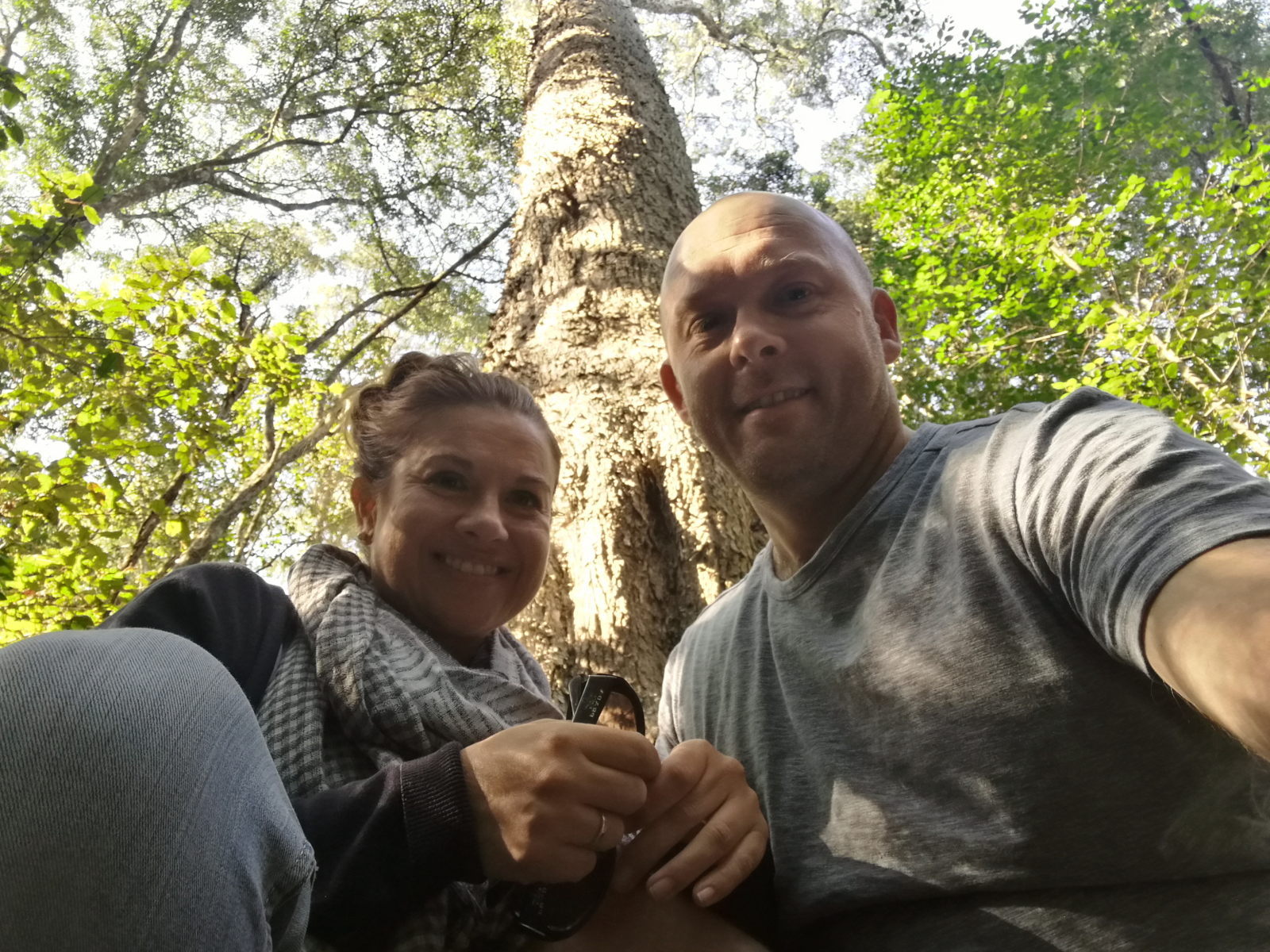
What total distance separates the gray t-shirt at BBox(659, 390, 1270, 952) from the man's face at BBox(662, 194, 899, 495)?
166mm

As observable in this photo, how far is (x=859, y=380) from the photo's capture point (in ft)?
4.98

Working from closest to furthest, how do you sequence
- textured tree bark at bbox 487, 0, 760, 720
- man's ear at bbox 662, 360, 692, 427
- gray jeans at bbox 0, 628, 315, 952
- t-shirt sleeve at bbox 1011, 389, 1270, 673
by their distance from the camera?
gray jeans at bbox 0, 628, 315, 952 < t-shirt sleeve at bbox 1011, 389, 1270, 673 < man's ear at bbox 662, 360, 692, 427 < textured tree bark at bbox 487, 0, 760, 720

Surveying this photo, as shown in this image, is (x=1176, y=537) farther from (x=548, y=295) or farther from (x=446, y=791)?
(x=548, y=295)

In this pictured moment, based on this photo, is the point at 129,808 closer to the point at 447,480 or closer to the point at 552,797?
the point at 552,797

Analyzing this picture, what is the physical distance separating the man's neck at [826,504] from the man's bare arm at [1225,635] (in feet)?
2.50

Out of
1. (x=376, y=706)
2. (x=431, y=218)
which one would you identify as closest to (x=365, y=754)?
(x=376, y=706)

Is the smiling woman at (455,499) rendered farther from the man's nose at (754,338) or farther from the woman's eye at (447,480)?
the man's nose at (754,338)

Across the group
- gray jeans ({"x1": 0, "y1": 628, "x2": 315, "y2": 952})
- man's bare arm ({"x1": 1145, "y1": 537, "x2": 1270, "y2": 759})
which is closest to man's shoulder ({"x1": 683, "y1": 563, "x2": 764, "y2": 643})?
man's bare arm ({"x1": 1145, "y1": 537, "x2": 1270, "y2": 759})

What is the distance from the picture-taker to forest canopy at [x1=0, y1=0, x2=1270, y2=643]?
369cm

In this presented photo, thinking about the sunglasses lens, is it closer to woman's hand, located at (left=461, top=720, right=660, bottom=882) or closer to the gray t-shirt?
the gray t-shirt

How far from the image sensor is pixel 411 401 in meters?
1.72

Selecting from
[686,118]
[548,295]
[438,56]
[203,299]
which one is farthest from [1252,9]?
[203,299]

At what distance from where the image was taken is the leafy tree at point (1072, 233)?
5.00m

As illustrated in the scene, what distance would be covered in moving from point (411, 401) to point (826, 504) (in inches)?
35.8
